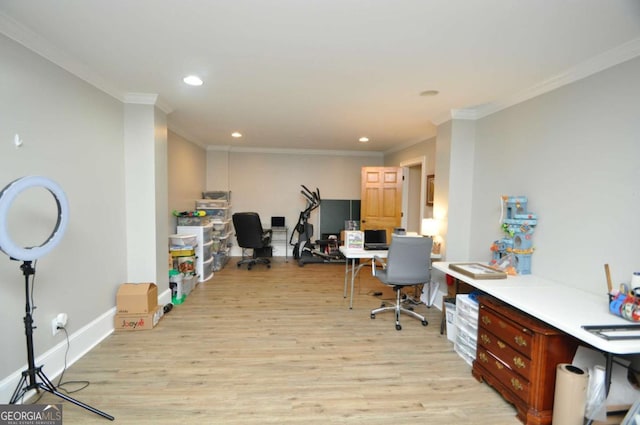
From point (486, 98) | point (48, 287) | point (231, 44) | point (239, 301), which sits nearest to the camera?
point (231, 44)

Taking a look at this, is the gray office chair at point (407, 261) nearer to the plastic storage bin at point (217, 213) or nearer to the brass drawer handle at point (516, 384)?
the brass drawer handle at point (516, 384)

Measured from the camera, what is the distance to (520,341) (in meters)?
1.86

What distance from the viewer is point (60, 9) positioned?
1626mm

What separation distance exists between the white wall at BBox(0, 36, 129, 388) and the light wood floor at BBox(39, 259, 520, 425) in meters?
0.47

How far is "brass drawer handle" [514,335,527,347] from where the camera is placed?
184cm

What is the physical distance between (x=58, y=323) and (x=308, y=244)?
172 inches

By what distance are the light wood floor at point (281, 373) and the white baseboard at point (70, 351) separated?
0.26 feet

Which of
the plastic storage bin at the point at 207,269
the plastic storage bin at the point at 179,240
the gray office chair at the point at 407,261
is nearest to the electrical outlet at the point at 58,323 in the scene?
the plastic storage bin at the point at 179,240

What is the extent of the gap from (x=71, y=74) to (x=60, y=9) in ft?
2.85

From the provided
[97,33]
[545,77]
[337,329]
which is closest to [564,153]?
[545,77]

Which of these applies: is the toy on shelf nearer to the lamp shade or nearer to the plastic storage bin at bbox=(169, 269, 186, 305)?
the lamp shade

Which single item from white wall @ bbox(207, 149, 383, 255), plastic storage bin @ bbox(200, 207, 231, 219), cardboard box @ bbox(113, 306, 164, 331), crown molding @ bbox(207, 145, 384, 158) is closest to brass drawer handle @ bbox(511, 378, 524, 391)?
cardboard box @ bbox(113, 306, 164, 331)

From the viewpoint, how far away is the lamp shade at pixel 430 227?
365 centimetres

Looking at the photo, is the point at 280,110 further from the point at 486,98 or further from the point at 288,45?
the point at 486,98
